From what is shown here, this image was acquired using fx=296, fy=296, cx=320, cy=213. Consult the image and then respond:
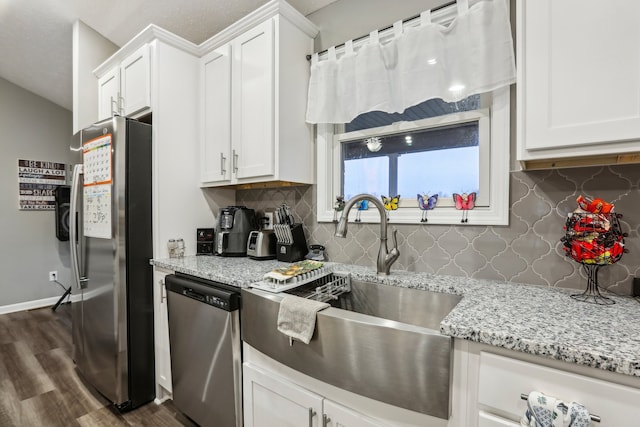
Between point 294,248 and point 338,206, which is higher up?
point 338,206

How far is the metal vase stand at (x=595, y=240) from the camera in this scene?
996 millimetres

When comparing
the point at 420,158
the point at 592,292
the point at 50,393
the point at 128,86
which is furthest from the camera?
the point at 128,86

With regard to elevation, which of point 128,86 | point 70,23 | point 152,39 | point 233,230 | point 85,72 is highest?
point 70,23

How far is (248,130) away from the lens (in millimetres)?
1832

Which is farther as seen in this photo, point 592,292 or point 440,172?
point 440,172

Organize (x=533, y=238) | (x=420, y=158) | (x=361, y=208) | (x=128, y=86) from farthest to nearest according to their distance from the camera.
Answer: (x=128, y=86) < (x=361, y=208) < (x=420, y=158) < (x=533, y=238)

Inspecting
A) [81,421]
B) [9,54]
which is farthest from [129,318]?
[9,54]

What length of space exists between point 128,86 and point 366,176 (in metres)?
→ 1.82

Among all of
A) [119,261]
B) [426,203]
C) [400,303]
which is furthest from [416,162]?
[119,261]

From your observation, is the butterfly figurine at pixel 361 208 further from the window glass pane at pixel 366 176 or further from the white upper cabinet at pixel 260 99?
the white upper cabinet at pixel 260 99

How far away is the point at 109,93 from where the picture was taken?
2.36 m

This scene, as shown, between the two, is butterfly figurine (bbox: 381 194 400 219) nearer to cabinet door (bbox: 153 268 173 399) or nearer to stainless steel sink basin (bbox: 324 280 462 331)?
stainless steel sink basin (bbox: 324 280 462 331)

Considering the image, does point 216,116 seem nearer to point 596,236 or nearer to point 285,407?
point 285,407

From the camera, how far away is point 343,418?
971 mm
